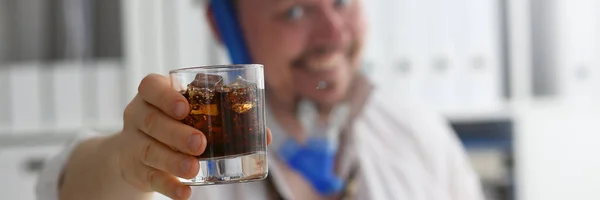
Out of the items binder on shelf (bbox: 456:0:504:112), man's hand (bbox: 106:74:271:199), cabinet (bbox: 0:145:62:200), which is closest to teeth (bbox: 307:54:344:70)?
man's hand (bbox: 106:74:271:199)

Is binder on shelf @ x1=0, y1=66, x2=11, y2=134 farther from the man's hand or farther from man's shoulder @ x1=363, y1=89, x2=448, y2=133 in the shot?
the man's hand

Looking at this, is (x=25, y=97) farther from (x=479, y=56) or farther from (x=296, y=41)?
(x=479, y=56)

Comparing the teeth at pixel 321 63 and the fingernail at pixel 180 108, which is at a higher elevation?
the fingernail at pixel 180 108

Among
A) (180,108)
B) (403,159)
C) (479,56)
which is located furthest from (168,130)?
(479,56)

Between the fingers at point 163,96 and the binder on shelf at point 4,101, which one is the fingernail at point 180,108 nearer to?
the fingers at point 163,96

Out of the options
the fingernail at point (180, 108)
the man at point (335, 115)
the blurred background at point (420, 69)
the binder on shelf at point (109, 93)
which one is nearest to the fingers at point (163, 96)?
the fingernail at point (180, 108)

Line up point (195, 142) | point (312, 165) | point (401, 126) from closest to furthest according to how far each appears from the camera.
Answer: point (195, 142)
point (312, 165)
point (401, 126)

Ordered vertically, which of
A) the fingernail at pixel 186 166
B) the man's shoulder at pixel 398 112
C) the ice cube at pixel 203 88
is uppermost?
the ice cube at pixel 203 88
